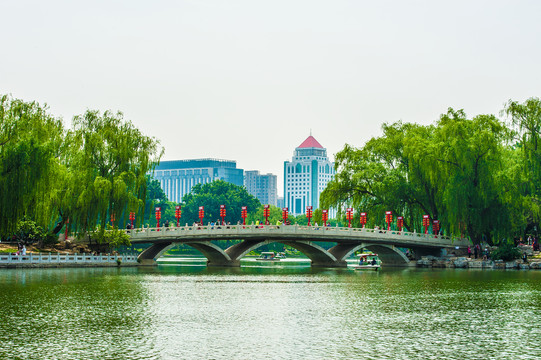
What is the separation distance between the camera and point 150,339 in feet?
58.0

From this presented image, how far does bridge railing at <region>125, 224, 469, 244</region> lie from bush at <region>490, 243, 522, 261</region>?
5.41m

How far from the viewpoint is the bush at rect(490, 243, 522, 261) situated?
53344 mm

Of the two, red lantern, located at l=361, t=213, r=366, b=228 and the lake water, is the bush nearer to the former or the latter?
red lantern, located at l=361, t=213, r=366, b=228

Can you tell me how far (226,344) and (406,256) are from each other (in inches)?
1850

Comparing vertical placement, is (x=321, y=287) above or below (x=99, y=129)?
below

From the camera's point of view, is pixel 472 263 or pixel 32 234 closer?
pixel 32 234

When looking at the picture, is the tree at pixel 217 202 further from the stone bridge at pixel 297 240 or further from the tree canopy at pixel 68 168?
the tree canopy at pixel 68 168

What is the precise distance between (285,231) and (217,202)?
175 feet

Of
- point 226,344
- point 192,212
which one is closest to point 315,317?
point 226,344

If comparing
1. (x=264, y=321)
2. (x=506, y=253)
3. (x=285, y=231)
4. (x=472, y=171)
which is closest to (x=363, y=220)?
(x=285, y=231)

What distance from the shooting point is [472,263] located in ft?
180

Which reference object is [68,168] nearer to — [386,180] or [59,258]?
[59,258]

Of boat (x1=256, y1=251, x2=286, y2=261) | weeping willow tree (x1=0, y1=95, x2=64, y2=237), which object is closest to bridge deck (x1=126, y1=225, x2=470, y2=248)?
weeping willow tree (x1=0, y1=95, x2=64, y2=237)

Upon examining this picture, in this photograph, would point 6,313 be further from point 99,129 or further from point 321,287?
point 99,129
